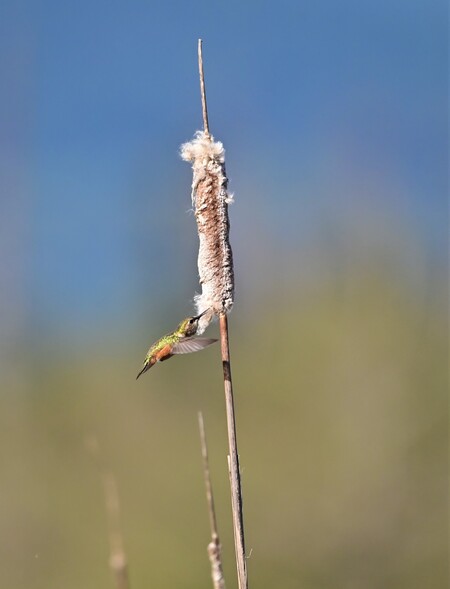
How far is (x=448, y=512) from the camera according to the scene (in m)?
6.37

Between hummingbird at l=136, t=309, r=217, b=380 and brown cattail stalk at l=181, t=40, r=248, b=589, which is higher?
brown cattail stalk at l=181, t=40, r=248, b=589

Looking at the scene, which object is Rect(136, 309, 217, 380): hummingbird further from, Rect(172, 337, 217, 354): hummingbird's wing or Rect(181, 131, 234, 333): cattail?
Rect(181, 131, 234, 333): cattail

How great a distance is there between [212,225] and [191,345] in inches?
13.1

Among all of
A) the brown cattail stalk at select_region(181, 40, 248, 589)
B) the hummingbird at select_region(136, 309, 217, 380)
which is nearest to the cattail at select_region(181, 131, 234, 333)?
the brown cattail stalk at select_region(181, 40, 248, 589)

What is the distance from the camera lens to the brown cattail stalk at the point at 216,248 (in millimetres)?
1354

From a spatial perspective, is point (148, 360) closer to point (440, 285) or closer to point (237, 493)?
point (237, 493)

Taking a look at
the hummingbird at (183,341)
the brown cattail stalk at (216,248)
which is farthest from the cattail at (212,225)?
the hummingbird at (183,341)

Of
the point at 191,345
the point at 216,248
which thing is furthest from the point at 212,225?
the point at 191,345

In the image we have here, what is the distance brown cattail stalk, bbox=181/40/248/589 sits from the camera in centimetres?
135

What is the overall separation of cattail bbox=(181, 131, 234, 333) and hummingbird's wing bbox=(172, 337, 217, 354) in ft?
0.31

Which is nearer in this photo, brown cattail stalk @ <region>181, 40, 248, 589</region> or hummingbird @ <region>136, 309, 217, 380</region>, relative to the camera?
brown cattail stalk @ <region>181, 40, 248, 589</region>

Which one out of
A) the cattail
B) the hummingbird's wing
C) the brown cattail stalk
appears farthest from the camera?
the hummingbird's wing

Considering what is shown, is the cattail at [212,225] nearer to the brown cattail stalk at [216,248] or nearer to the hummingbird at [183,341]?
the brown cattail stalk at [216,248]

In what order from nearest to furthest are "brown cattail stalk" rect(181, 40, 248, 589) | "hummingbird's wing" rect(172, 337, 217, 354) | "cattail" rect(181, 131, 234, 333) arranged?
"brown cattail stalk" rect(181, 40, 248, 589), "cattail" rect(181, 131, 234, 333), "hummingbird's wing" rect(172, 337, 217, 354)
